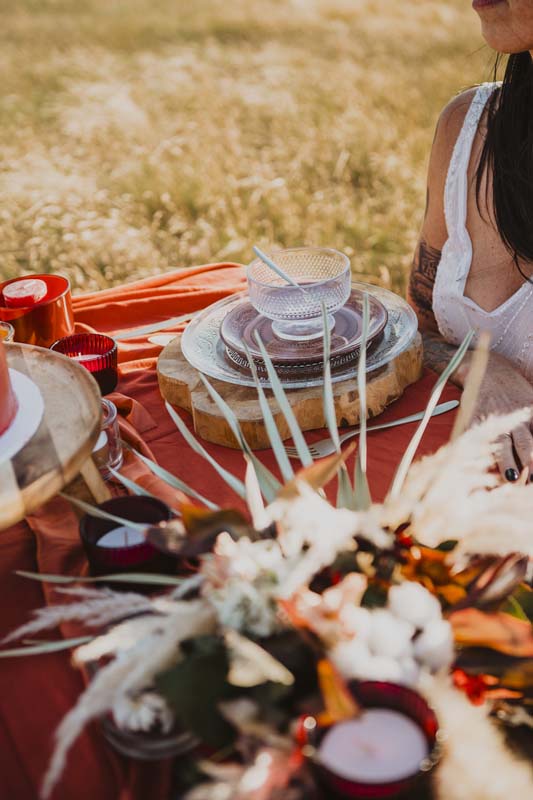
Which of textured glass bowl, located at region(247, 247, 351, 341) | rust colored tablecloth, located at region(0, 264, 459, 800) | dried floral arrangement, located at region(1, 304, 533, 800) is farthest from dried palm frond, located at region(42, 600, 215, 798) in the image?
textured glass bowl, located at region(247, 247, 351, 341)

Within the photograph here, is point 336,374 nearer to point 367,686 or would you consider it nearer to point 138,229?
point 367,686

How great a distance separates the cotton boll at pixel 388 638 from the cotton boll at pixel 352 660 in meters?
0.01

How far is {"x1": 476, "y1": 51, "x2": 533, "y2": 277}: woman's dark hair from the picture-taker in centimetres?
180

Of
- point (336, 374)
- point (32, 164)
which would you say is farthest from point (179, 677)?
point (32, 164)

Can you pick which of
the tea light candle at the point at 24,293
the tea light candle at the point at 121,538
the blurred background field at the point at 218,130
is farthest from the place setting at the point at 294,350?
the blurred background field at the point at 218,130

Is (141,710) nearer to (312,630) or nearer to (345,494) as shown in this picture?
(312,630)

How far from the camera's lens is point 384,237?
Answer: 13.2 feet

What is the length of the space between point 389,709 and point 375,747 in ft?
0.12

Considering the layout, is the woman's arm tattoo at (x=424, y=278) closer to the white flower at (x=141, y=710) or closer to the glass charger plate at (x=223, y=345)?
the glass charger plate at (x=223, y=345)

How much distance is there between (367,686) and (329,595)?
0.09 m

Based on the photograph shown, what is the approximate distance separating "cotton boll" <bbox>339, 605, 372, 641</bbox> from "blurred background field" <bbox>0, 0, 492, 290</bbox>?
2.32 metres

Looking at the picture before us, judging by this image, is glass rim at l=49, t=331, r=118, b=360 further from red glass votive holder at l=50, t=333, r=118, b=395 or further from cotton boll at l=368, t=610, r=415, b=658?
cotton boll at l=368, t=610, r=415, b=658

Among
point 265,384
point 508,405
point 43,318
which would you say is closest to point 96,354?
point 43,318

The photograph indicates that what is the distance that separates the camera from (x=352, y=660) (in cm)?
73
